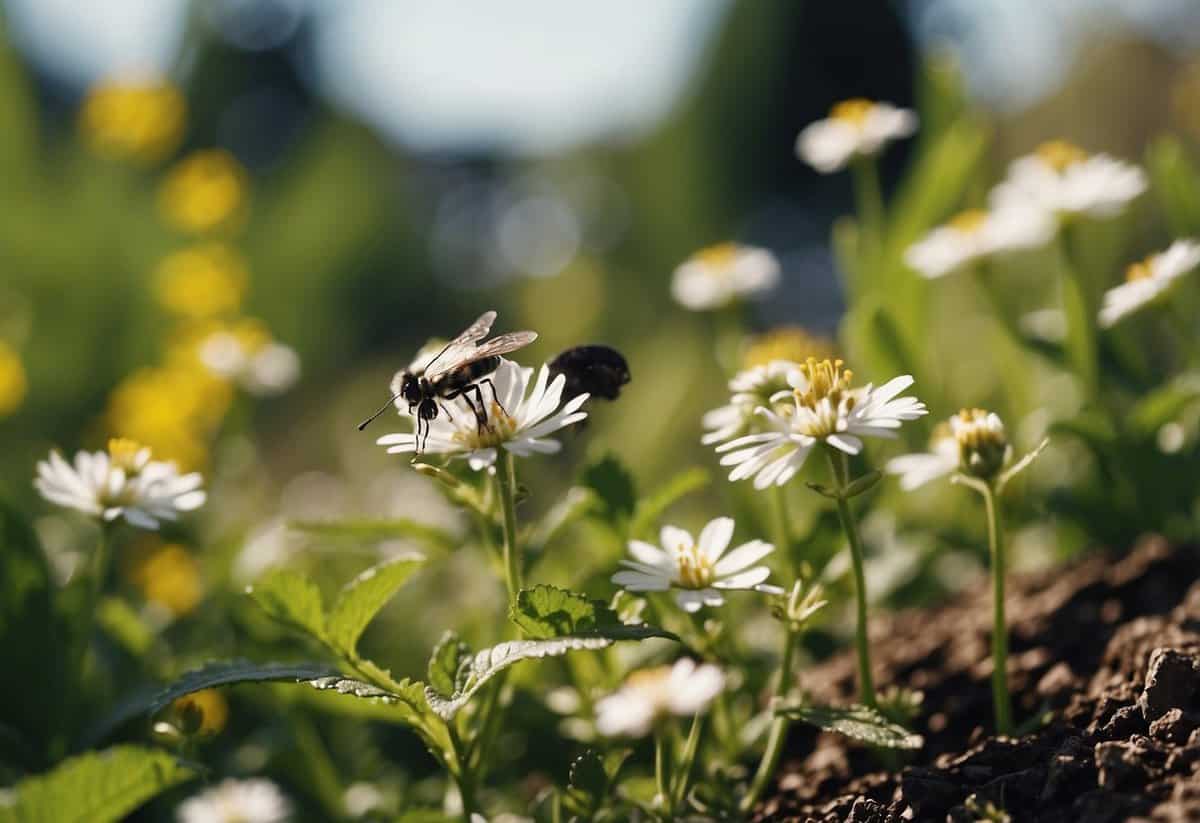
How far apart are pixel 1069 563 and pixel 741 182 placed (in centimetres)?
1121

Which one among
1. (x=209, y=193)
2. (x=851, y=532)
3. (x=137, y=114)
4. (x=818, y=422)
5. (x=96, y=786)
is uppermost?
(x=818, y=422)

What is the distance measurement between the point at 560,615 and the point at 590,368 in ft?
1.04

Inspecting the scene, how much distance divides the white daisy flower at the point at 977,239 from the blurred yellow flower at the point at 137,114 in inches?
103

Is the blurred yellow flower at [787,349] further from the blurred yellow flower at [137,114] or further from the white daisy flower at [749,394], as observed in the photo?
the blurred yellow flower at [137,114]

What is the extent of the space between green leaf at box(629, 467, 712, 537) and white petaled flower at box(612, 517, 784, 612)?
0.12 m

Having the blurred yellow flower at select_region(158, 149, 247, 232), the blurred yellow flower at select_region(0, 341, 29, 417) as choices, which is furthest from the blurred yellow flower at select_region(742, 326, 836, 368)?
the blurred yellow flower at select_region(158, 149, 247, 232)

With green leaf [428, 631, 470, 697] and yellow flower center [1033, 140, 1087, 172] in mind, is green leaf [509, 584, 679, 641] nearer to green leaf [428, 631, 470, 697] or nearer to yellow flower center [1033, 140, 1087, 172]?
green leaf [428, 631, 470, 697]

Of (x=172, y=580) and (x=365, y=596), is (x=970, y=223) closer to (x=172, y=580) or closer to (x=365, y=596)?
(x=365, y=596)

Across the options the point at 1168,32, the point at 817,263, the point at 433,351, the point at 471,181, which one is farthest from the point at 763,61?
the point at 433,351

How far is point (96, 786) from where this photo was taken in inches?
45.0

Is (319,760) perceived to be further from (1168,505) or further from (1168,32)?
(1168,32)

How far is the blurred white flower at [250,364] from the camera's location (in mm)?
2357

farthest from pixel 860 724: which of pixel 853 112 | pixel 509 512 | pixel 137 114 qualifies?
pixel 137 114

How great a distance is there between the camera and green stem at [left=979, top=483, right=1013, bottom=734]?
3.72 feet
